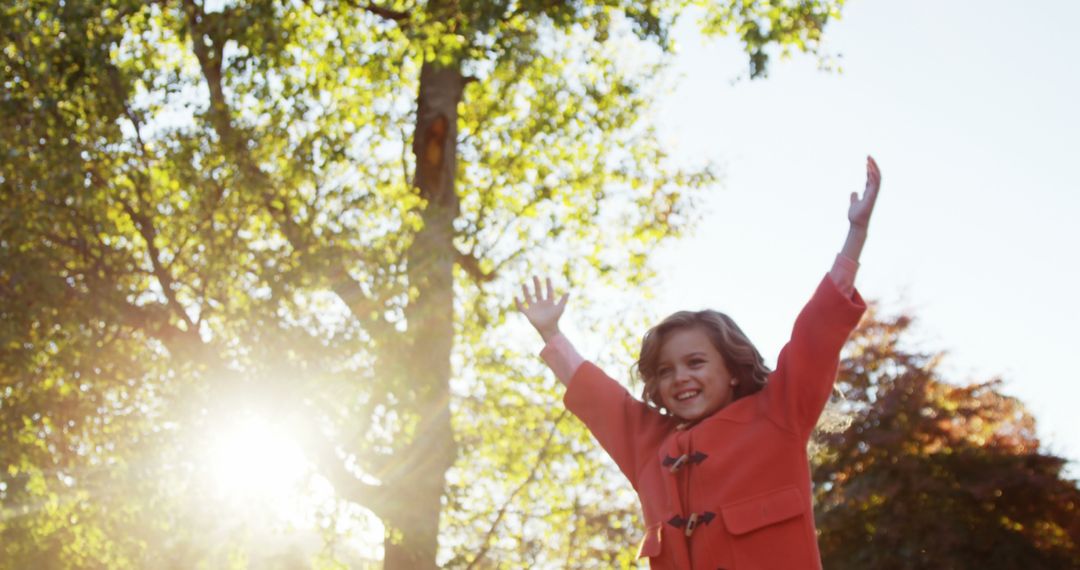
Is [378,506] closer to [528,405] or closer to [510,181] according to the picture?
[528,405]

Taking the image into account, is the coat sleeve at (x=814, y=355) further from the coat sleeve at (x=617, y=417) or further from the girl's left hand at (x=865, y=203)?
the coat sleeve at (x=617, y=417)

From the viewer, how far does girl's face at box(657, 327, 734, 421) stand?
11.9 feet

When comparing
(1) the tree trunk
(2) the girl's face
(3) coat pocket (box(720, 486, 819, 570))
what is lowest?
(3) coat pocket (box(720, 486, 819, 570))

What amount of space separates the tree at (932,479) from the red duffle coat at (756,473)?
1098 cm

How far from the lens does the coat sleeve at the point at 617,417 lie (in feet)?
12.2

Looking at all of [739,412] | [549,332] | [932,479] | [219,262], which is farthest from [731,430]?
[932,479]

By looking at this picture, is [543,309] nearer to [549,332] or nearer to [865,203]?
[549,332]

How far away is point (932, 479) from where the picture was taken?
15000mm

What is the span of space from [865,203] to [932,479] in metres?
12.6

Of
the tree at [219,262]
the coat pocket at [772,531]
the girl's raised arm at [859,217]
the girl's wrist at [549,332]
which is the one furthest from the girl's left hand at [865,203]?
the tree at [219,262]

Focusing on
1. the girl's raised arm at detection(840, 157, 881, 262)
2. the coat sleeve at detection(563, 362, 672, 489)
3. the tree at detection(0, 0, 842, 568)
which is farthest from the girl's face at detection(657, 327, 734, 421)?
the tree at detection(0, 0, 842, 568)

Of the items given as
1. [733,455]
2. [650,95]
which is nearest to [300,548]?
[650,95]

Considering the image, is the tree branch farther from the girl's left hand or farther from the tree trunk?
the girl's left hand

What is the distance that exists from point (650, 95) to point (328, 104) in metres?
4.95
